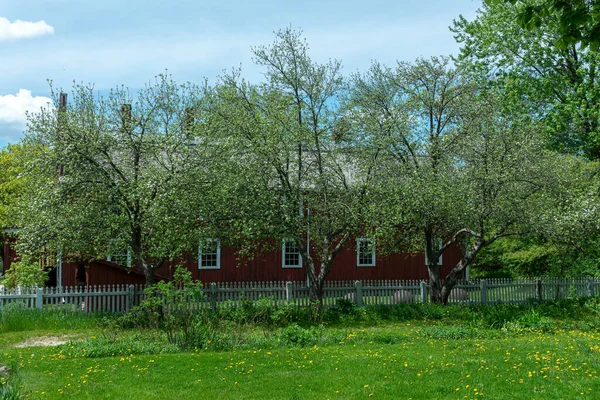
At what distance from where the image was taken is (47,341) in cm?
1344

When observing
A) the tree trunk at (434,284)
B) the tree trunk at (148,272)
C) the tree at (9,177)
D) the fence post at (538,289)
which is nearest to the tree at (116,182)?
the tree trunk at (148,272)

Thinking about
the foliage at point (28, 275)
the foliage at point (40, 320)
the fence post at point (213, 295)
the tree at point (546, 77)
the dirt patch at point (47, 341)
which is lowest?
the dirt patch at point (47, 341)

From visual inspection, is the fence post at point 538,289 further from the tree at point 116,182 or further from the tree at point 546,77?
the tree at point 116,182

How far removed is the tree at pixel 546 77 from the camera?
23.3 metres

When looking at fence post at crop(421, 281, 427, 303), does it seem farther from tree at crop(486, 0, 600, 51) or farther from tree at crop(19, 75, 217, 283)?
tree at crop(486, 0, 600, 51)

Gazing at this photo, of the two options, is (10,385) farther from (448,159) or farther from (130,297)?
(448,159)

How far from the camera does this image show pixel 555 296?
72.4ft

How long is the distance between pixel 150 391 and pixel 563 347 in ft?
26.5

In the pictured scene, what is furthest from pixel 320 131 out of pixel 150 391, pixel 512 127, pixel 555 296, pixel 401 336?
pixel 555 296

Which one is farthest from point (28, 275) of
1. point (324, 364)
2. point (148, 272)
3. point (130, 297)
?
point (324, 364)

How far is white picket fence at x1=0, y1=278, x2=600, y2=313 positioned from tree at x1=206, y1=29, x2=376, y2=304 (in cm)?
168

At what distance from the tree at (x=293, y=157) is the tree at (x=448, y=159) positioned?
42.2 inches

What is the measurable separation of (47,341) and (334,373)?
798 cm

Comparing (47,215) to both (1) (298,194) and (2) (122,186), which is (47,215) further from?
(1) (298,194)
